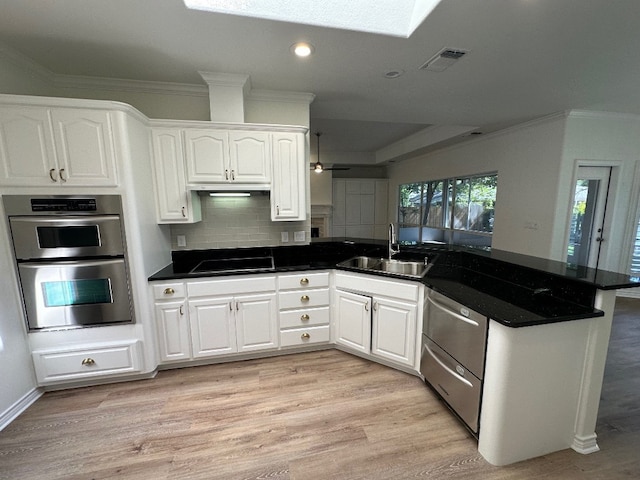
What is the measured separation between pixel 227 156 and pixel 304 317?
169 centimetres

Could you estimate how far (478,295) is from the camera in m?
1.78

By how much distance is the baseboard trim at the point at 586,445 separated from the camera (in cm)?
160

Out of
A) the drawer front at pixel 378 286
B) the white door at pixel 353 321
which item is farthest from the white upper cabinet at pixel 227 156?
the white door at pixel 353 321

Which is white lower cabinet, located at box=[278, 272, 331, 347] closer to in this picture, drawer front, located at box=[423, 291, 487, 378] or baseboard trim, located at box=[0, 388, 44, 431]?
drawer front, located at box=[423, 291, 487, 378]

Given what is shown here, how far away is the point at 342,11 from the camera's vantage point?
1.73 meters

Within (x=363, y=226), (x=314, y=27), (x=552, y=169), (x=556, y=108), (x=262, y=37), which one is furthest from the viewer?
(x=363, y=226)

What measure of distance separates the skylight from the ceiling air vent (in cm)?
41

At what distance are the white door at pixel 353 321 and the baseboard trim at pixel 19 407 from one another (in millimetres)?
2466

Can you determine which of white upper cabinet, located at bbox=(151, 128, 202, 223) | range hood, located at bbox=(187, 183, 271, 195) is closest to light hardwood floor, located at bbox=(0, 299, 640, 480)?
white upper cabinet, located at bbox=(151, 128, 202, 223)

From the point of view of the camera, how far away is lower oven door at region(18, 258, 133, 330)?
6.59 ft

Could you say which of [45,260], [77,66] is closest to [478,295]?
[45,260]

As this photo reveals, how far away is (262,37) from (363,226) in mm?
6010

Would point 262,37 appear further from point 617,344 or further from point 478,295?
point 617,344

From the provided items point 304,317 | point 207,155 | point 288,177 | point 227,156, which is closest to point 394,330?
point 304,317
